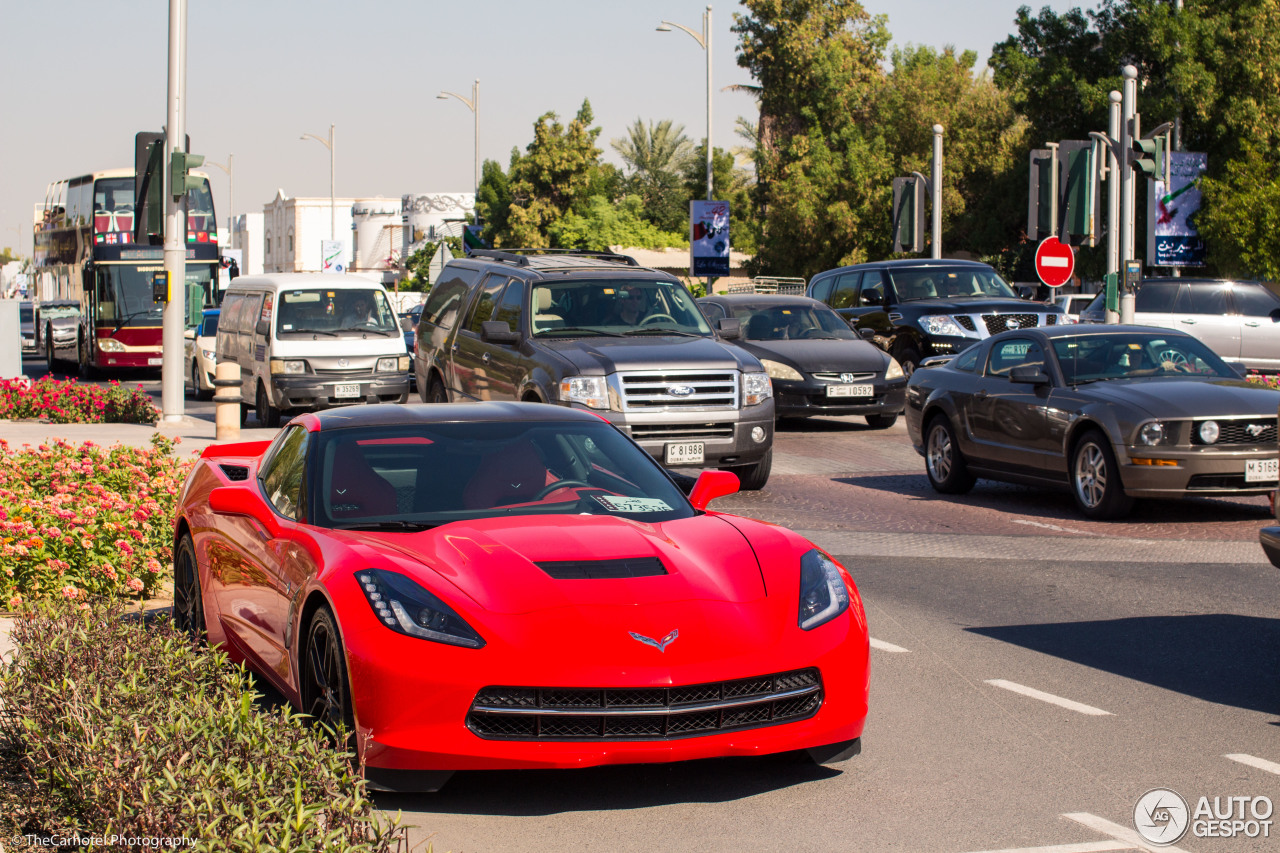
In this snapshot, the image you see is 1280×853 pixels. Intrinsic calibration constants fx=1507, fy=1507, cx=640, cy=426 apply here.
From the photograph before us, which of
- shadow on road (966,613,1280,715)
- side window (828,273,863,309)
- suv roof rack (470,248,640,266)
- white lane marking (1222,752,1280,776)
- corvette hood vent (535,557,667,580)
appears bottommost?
shadow on road (966,613,1280,715)

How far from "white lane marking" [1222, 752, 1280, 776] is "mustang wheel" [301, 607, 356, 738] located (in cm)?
314

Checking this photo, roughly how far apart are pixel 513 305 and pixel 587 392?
6.72 feet

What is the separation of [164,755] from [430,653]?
976mm

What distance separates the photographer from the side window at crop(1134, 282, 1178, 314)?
27250 millimetres

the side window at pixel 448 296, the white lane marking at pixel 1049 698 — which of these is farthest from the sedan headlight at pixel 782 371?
the white lane marking at pixel 1049 698

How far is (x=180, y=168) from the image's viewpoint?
2002 cm

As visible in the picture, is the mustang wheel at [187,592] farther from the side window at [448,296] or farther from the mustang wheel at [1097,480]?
the side window at [448,296]

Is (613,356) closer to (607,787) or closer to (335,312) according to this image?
(607,787)

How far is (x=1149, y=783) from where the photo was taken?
512 cm

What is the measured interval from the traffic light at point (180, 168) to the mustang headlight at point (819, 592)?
16.3m

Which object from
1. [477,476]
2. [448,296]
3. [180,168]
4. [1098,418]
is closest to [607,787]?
[477,476]

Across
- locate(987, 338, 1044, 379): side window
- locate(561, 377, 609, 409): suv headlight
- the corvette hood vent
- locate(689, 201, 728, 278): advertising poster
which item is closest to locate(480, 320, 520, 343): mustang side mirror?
locate(561, 377, 609, 409): suv headlight

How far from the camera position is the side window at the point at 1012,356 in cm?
1319

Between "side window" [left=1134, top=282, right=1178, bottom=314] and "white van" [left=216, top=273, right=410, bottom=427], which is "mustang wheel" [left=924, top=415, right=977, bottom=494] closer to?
"white van" [left=216, top=273, right=410, bottom=427]
